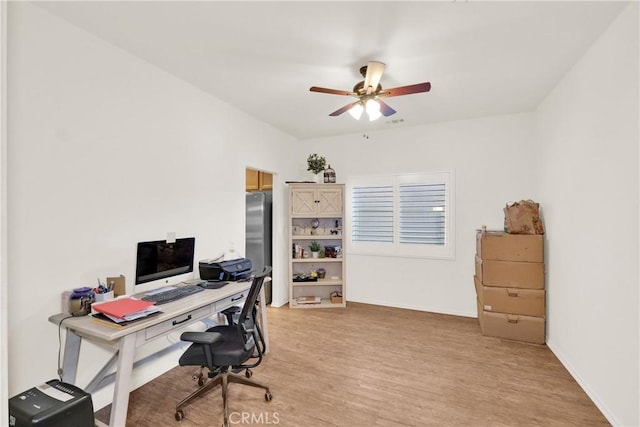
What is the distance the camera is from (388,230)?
447 cm

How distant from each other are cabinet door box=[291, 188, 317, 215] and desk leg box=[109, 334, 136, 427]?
296cm

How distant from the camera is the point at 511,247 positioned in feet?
10.5

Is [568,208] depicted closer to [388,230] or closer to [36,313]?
[388,230]

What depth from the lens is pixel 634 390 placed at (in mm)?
1756

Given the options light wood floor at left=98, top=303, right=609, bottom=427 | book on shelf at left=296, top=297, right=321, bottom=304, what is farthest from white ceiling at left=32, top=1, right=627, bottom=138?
book on shelf at left=296, top=297, right=321, bottom=304

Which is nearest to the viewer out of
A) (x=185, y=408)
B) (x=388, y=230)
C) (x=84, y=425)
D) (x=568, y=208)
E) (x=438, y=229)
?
(x=84, y=425)

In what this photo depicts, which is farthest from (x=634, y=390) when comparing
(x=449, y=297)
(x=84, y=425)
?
(x=84, y=425)

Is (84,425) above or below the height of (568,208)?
below

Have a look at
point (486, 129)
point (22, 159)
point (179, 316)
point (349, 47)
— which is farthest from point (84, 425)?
point (486, 129)

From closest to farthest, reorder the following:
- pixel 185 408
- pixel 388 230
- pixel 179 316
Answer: pixel 179 316, pixel 185 408, pixel 388 230

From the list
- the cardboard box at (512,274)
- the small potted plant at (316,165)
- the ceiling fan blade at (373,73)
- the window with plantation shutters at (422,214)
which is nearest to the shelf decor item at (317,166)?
the small potted plant at (316,165)

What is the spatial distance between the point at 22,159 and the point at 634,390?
3.99 meters

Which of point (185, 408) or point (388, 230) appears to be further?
point (388, 230)

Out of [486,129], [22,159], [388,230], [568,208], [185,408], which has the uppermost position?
[486,129]
